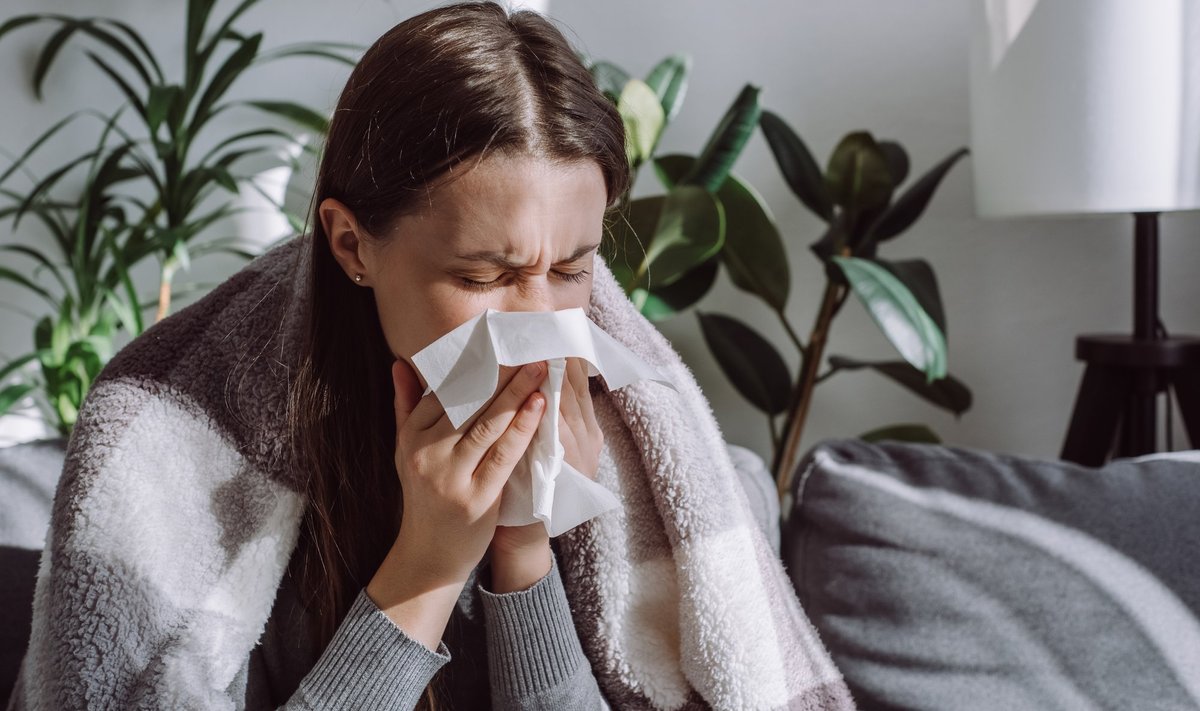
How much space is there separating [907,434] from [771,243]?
1.18ft

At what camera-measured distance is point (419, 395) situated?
0.74 m

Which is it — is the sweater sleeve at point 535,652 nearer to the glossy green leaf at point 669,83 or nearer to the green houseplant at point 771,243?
the green houseplant at point 771,243

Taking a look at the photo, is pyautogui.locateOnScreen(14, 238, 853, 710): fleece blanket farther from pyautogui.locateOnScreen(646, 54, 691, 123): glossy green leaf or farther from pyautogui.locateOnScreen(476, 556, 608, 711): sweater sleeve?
pyautogui.locateOnScreen(646, 54, 691, 123): glossy green leaf

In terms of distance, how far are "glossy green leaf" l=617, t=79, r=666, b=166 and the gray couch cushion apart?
1.72 ft

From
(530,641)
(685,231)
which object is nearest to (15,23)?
(685,231)

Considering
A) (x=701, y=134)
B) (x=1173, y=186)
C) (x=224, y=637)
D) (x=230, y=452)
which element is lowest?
(x=224, y=637)

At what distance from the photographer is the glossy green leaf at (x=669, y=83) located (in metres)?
1.37

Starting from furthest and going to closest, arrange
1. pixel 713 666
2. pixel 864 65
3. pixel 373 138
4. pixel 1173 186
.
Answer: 1. pixel 864 65
2. pixel 1173 186
3. pixel 713 666
4. pixel 373 138

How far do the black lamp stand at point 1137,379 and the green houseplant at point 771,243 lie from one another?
17 centimetres

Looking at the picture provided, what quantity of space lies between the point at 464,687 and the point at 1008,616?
521mm

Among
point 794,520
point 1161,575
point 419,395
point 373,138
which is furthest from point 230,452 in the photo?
point 1161,575

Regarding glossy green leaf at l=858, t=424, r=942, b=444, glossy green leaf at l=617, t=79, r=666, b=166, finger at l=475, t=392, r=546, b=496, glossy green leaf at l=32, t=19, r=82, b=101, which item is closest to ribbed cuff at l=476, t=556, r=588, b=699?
finger at l=475, t=392, r=546, b=496

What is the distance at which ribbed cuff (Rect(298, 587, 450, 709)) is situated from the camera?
0.72 meters

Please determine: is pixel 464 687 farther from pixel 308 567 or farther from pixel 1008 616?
pixel 1008 616
